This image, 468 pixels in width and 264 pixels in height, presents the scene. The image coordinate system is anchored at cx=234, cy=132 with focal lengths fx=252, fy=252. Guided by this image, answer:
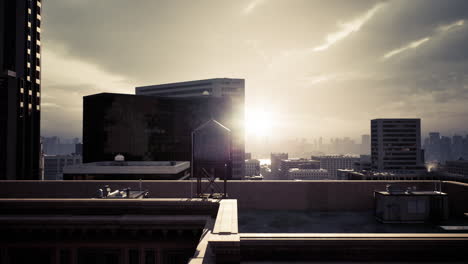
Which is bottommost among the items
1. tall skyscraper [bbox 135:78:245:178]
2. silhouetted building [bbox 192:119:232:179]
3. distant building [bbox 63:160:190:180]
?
distant building [bbox 63:160:190:180]

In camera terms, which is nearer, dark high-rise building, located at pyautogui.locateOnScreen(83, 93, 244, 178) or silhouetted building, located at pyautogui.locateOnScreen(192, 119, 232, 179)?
silhouetted building, located at pyautogui.locateOnScreen(192, 119, 232, 179)

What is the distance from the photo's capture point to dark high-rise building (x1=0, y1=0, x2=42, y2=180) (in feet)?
214

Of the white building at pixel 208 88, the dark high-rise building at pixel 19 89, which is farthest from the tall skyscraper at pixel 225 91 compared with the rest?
the dark high-rise building at pixel 19 89

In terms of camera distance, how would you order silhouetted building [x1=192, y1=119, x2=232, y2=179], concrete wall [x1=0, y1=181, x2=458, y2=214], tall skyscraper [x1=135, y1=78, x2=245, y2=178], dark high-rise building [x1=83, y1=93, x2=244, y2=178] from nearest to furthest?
silhouetted building [x1=192, y1=119, x2=232, y2=179] → concrete wall [x1=0, y1=181, x2=458, y2=214] → dark high-rise building [x1=83, y1=93, x2=244, y2=178] → tall skyscraper [x1=135, y1=78, x2=245, y2=178]

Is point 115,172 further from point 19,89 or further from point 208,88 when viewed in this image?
point 208,88

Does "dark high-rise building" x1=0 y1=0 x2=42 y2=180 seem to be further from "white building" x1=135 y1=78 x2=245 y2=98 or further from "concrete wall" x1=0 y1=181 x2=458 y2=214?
"white building" x1=135 y1=78 x2=245 y2=98

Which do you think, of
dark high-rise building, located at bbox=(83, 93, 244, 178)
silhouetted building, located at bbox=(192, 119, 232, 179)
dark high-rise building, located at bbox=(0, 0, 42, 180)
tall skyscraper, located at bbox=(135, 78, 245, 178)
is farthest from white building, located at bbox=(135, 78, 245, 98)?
silhouetted building, located at bbox=(192, 119, 232, 179)

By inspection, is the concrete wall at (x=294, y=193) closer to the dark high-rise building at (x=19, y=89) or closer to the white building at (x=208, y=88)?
the dark high-rise building at (x=19, y=89)

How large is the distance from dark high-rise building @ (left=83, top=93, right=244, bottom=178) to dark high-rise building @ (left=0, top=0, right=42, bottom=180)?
15.6 metres

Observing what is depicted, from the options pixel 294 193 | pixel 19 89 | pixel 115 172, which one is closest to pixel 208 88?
pixel 19 89

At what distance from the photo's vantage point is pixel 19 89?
6862 centimetres

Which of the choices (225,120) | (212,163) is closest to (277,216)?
(212,163)

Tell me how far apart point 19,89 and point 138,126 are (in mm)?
32407

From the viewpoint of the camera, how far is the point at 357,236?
10.3m
